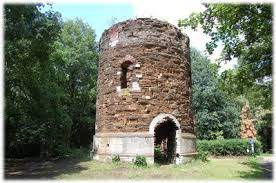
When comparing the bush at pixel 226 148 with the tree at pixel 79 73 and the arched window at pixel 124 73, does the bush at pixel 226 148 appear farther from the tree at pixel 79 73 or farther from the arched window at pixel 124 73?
the arched window at pixel 124 73

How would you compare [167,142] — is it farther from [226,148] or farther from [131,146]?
[226,148]

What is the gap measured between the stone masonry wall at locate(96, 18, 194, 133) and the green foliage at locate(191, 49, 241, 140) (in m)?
18.5

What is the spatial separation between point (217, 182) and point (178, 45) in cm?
815

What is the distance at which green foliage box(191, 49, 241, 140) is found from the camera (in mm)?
35594

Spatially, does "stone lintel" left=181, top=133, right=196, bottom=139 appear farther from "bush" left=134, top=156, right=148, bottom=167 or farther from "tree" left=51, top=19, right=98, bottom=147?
"tree" left=51, top=19, right=98, bottom=147

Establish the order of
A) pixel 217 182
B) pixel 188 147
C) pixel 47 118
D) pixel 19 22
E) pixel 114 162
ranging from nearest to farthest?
pixel 217 182 → pixel 19 22 → pixel 114 162 → pixel 188 147 → pixel 47 118

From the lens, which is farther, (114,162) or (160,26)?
(160,26)

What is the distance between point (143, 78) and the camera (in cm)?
1609

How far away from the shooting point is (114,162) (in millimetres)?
15375

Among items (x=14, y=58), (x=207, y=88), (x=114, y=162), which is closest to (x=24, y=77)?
(x=14, y=58)

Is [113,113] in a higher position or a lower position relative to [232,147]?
higher

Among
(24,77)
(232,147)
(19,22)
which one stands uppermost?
(19,22)

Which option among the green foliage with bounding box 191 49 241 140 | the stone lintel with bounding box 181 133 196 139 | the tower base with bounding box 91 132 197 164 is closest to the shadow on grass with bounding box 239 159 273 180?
the tower base with bounding box 91 132 197 164

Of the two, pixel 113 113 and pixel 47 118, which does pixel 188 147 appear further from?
pixel 47 118
